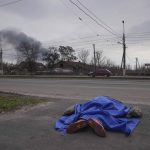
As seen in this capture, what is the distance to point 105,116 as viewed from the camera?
670 cm

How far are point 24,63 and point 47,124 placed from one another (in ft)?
283

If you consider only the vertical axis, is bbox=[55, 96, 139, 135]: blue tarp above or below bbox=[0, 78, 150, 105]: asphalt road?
above

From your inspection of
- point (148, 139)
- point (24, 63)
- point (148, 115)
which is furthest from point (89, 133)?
point (24, 63)

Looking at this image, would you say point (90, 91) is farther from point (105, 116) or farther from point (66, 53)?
point (66, 53)

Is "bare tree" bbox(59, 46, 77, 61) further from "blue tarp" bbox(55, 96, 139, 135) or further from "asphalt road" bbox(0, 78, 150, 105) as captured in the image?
"blue tarp" bbox(55, 96, 139, 135)

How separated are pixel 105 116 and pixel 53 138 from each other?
138 centimetres

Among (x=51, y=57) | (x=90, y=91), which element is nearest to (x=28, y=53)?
(x=51, y=57)

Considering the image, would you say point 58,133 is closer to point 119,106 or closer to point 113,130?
point 113,130

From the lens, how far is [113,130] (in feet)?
20.7

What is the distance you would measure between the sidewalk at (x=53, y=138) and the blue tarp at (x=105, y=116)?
0.18 m

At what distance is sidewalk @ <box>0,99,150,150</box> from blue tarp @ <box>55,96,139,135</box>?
0.18m

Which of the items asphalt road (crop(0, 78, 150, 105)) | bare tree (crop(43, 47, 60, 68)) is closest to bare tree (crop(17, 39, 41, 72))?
bare tree (crop(43, 47, 60, 68))

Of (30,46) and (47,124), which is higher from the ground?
(30,46)

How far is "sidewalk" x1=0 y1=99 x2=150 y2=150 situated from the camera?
5.47m
